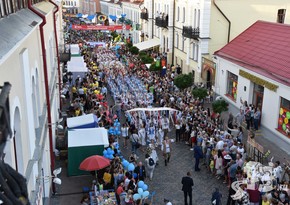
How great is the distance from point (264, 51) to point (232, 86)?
9.85 ft

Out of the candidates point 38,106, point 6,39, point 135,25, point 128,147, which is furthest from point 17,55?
point 135,25

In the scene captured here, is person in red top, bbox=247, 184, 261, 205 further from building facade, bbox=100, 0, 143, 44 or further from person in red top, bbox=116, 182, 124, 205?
building facade, bbox=100, 0, 143, 44

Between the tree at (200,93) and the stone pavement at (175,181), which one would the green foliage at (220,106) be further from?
the stone pavement at (175,181)

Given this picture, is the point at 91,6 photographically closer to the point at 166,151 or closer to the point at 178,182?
the point at 166,151

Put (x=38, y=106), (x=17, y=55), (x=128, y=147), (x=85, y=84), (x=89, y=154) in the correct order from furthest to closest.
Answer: (x=85, y=84), (x=128, y=147), (x=89, y=154), (x=38, y=106), (x=17, y=55)

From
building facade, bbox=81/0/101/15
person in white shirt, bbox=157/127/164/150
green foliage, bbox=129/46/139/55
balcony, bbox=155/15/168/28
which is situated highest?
balcony, bbox=155/15/168/28

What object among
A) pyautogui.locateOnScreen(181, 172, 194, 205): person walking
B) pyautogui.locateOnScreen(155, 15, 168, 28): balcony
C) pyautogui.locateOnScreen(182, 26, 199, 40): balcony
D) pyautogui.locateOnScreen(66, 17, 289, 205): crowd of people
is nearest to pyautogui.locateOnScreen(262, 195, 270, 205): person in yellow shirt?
pyautogui.locateOnScreen(66, 17, 289, 205): crowd of people

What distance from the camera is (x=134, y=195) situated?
11320mm

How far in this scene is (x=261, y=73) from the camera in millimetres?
19297

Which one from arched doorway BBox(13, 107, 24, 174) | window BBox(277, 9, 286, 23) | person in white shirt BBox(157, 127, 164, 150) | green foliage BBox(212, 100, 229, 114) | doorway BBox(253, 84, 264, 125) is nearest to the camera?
arched doorway BBox(13, 107, 24, 174)

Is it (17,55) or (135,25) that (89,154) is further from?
(135,25)

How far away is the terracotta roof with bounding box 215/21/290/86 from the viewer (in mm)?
18750

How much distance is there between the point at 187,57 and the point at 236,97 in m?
9.43

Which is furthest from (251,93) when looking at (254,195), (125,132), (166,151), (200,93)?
(254,195)
